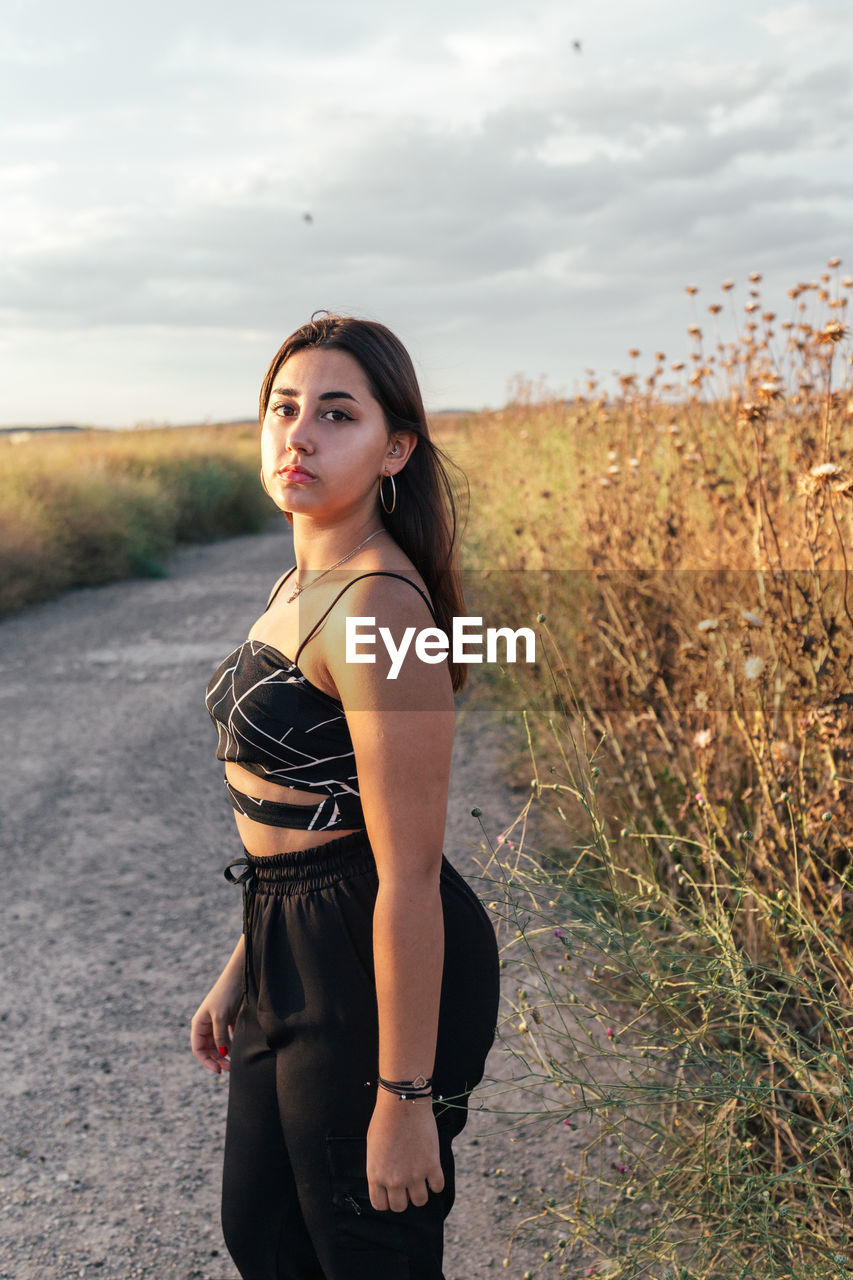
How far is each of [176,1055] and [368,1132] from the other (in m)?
1.89

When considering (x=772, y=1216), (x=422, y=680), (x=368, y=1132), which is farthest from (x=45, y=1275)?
(x=422, y=680)

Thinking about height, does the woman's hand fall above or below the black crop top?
below

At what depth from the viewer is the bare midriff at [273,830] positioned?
4.70 ft

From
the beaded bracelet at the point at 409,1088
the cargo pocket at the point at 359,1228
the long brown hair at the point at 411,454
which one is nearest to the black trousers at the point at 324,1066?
the cargo pocket at the point at 359,1228

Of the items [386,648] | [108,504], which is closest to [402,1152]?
[386,648]

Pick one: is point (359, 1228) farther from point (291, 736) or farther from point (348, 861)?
point (291, 736)

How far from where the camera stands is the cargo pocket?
1.37m

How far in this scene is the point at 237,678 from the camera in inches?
57.7

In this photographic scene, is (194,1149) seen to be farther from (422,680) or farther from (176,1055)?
(422,680)

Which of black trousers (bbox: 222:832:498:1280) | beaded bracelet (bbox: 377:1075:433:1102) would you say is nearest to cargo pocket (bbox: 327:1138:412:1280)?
black trousers (bbox: 222:832:498:1280)

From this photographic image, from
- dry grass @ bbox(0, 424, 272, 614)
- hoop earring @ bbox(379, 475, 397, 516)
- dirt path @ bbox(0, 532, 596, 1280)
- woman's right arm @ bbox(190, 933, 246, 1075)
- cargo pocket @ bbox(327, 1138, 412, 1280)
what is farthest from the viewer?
dry grass @ bbox(0, 424, 272, 614)

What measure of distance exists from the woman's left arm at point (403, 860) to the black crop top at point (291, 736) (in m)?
0.09

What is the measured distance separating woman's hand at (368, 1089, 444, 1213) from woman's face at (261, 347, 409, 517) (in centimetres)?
79

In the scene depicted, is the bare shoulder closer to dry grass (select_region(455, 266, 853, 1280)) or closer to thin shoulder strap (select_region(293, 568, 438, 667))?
thin shoulder strap (select_region(293, 568, 438, 667))
